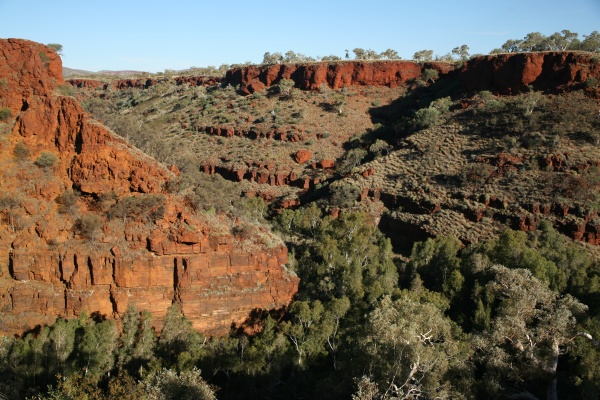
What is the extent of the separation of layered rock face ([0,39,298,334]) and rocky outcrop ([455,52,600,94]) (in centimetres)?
3783

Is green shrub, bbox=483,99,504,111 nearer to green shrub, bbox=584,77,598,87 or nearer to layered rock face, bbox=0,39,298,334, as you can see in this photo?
green shrub, bbox=584,77,598,87

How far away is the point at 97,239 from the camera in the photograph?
19.1 m

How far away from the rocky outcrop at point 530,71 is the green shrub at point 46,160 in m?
44.9

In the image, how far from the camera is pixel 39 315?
59.9 ft

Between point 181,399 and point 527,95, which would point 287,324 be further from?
point 527,95

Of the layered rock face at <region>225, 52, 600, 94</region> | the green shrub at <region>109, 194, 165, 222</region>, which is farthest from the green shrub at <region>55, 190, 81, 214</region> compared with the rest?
the layered rock face at <region>225, 52, 600, 94</region>

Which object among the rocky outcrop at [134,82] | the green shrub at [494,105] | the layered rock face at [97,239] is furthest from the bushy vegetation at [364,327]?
the rocky outcrop at [134,82]

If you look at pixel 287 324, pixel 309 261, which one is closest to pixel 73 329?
pixel 287 324

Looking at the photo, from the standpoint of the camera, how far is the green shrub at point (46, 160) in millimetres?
20234

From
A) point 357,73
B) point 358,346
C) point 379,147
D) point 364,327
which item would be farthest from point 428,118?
point 358,346

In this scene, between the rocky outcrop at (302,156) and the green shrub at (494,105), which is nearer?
the green shrub at (494,105)

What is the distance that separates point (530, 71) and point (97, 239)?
46018mm

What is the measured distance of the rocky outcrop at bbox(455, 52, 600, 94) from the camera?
141ft

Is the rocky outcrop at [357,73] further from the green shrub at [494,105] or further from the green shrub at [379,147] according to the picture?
the green shrub at [379,147]
